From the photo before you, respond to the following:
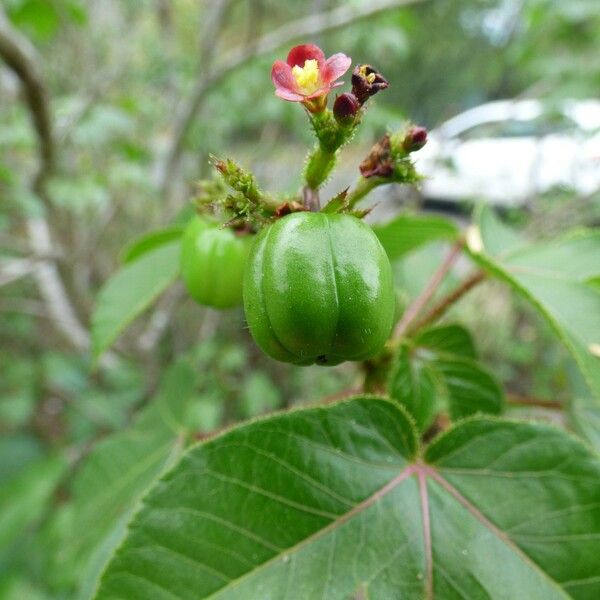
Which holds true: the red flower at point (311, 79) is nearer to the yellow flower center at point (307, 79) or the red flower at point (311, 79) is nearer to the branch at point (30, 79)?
the yellow flower center at point (307, 79)

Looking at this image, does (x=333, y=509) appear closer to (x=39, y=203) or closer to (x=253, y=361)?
(x=39, y=203)

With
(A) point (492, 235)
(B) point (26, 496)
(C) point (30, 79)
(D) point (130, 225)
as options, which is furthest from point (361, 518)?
(D) point (130, 225)

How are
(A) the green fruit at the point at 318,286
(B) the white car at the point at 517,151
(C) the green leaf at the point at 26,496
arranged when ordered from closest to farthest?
(A) the green fruit at the point at 318,286 < (C) the green leaf at the point at 26,496 < (B) the white car at the point at 517,151

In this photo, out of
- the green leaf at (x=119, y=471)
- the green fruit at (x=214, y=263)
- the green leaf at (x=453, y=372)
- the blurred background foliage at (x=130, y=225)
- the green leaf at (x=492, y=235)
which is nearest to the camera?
the green fruit at (x=214, y=263)

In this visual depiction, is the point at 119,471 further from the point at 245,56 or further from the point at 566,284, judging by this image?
the point at 245,56

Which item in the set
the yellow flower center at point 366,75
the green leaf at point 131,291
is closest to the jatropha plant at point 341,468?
the yellow flower center at point 366,75

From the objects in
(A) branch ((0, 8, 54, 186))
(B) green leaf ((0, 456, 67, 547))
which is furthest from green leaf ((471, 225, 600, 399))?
(B) green leaf ((0, 456, 67, 547))

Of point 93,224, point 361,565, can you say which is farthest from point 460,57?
point 361,565
